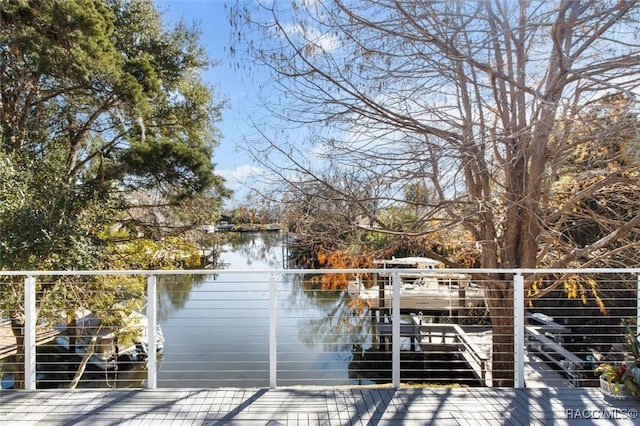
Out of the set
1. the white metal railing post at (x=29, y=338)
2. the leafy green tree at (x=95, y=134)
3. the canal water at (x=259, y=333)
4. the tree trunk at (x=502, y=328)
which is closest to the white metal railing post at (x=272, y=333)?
the white metal railing post at (x=29, y=338)

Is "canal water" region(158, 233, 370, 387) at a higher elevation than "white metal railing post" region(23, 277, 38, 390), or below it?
below

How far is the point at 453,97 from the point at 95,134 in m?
6.49

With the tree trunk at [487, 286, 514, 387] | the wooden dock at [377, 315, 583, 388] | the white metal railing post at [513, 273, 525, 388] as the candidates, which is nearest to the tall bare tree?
the tree trunk at [487, 286, 514, 387]

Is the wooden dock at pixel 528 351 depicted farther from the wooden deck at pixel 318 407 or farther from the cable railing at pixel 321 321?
the wooden deck at pixel 318 407

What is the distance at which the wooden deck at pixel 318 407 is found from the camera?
98.3 inches

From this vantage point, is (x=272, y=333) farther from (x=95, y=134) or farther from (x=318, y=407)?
(x=95, y=134)

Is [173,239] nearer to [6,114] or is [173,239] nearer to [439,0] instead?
[6,114]

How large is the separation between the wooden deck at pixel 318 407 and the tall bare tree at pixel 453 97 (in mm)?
779

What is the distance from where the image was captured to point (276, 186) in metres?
5.03

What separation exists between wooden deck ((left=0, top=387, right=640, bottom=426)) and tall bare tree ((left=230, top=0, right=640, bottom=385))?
2.55 feet

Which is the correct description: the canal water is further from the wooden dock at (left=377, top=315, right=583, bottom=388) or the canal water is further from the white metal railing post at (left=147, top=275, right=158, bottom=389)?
the white metal railing post at (left=147, top=275, right=158, bottom=389)

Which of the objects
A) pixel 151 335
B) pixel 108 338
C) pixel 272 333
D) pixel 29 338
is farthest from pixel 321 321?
pixel 29 338

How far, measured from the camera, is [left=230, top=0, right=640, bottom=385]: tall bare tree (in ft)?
11.3

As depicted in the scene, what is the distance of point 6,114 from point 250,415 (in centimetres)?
657
